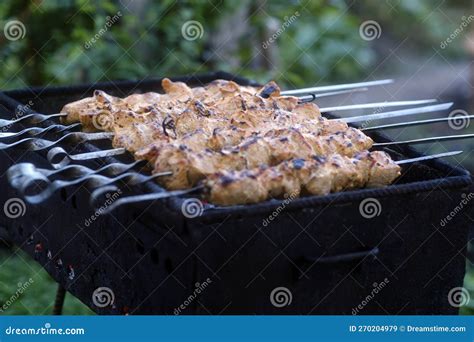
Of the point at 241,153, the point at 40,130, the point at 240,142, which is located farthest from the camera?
the point at 40,130

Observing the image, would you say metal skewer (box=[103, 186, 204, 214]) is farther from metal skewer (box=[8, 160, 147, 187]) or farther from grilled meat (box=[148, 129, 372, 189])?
metal skewer (box=[8, 160, 147, 187])

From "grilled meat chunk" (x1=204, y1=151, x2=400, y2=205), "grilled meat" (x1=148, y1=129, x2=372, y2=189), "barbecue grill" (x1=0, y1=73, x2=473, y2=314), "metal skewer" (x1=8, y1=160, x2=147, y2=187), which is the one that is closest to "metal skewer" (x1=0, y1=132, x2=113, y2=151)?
"barbecue grill" (x1=0, y1=73, x2=473, y2=314)

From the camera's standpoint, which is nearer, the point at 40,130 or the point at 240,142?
the point at 240,142

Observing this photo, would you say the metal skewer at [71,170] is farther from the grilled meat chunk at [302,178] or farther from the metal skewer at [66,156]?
the grilled meat chunk at [302,178]

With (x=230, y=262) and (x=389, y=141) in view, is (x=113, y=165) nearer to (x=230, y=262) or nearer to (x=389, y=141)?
(x=230, y=262)

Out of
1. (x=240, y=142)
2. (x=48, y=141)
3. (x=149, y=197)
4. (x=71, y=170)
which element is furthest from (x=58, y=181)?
(x=240, y=142)

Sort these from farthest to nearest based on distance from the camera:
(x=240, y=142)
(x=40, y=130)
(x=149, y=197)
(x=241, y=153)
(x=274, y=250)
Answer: (x=40, y=130)
(x=240, y=142)
(x=241, y=153)
(x=274, y=250)
(x=149, y=197)

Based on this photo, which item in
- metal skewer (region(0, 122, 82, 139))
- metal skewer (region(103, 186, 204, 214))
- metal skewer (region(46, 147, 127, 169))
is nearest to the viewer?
metal skewer (region(103, 186, 204, 214))

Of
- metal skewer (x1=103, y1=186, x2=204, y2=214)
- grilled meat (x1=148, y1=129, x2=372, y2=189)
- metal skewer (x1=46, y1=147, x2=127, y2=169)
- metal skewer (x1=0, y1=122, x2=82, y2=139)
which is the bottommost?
metal skewer (x1=0, y1=122, x2=82, y2=139)

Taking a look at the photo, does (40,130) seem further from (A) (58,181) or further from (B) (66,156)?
(A) (58,181)
